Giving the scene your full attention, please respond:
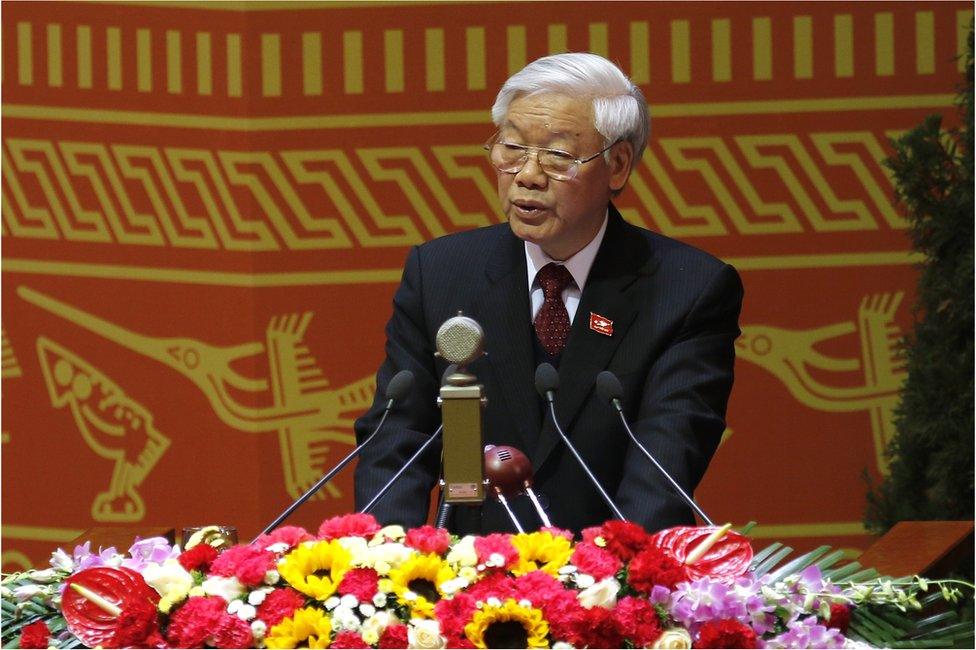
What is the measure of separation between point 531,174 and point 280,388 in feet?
7.29

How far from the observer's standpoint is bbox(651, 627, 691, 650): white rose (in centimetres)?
175

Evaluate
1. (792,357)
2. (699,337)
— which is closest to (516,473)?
(699,337)

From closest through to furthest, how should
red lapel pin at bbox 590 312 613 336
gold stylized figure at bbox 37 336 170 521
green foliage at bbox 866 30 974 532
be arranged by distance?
red lapel pin at bbox 590 312 613 336
green foliage at bbox 866 30 974 532
gold stylized figure at bbox 37 336 170 521

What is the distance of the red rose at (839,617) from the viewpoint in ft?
6.09

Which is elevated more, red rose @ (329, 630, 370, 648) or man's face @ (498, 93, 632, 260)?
man's face @ (498, 93, 632, 260)

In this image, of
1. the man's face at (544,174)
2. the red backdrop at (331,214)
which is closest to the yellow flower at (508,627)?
the man's face at (544,174)

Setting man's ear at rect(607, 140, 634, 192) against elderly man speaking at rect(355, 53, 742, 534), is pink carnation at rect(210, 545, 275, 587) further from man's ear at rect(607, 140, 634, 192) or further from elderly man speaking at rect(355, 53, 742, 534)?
man's ear at rect(607, 140, 634, 192)

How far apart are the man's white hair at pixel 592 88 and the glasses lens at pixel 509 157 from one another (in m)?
0.05

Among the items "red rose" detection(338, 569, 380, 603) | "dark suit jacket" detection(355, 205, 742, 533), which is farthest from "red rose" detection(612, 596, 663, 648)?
"dark suit jacket" detection(355, 205, 742, 533)

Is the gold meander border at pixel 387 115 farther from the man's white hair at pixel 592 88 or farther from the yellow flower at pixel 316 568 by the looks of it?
the yellow flower at pixel 316 568

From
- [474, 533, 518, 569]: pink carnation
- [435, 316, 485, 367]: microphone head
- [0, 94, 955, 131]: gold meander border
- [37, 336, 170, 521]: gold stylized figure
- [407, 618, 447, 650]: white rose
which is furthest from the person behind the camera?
[37, 336, 170, 521]: gold stylized figure

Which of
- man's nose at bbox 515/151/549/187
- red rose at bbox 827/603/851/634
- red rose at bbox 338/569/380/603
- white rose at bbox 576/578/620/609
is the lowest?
red rose at bbox 827/603/851/634

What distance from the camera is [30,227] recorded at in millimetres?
4652

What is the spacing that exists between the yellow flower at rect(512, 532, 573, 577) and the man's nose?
759 millimetres
